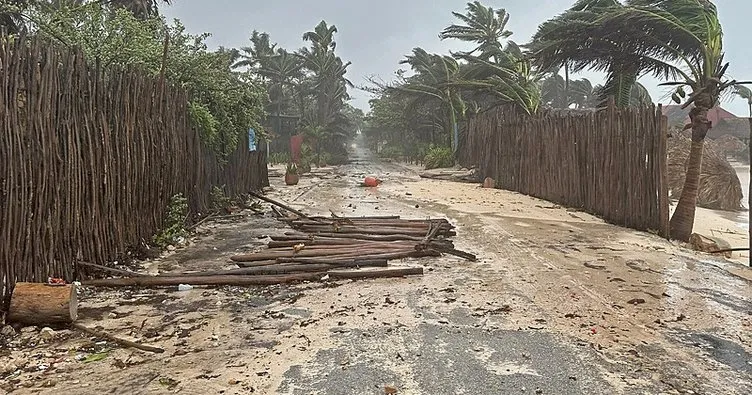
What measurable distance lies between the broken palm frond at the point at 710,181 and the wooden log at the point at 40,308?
15.2 m

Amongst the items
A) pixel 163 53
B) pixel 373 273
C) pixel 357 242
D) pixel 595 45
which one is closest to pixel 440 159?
pixel 595 45

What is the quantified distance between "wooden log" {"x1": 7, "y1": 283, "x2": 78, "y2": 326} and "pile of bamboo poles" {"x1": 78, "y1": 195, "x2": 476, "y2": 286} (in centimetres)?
100

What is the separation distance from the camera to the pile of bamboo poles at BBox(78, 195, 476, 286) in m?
4.86

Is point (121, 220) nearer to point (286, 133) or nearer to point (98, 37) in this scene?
point (98, 37)

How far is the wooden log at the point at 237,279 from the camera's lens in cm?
476

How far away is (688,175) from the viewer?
26.9 feet

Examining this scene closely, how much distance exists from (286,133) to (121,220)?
1184 inches

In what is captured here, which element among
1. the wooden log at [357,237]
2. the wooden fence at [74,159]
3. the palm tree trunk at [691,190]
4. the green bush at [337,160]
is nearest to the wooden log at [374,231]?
the wooden log at [357,237]

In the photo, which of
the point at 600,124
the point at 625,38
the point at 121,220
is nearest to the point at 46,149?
the point at 121,220

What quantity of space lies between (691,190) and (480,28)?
68.2ft

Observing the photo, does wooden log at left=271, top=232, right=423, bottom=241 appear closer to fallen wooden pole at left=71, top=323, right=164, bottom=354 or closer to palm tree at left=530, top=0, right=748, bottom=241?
fallen wooden pole at left=71, top=323, right=164, bottom=354

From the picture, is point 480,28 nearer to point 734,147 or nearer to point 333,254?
point 734,147

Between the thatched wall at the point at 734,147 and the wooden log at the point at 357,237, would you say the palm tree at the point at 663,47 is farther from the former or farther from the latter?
the thatched wall at the point at 734,147

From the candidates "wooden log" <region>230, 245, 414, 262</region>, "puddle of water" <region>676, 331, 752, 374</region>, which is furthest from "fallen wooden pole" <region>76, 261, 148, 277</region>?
"puddle of water" <region>676, 331, 752, 374</region>
